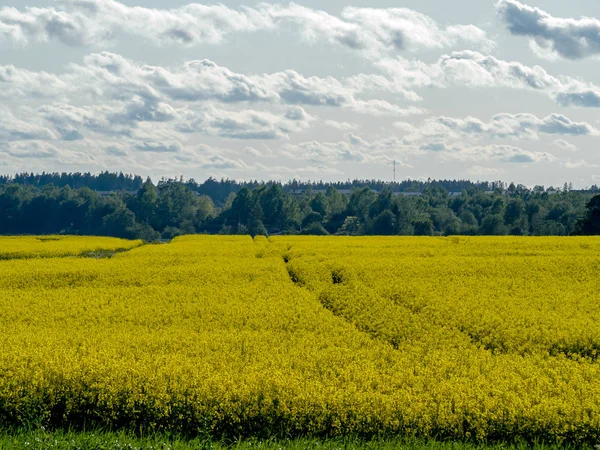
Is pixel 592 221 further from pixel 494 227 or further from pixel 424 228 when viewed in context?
pixel 424 228

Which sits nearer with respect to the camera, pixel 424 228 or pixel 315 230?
pixel 424 228

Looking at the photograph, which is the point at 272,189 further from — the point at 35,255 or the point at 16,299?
the point at 16,299

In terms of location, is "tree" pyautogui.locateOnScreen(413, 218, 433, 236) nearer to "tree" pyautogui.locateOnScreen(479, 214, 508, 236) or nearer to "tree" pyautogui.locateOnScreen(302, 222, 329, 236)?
"tree" pyautogui.locateOnScreen(479, 214, 508, 236)

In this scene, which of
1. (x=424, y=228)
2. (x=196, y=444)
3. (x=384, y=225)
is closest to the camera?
(x=196, y=444)

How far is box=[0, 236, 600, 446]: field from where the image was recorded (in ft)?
35.5

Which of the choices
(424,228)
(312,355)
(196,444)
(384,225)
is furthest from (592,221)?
(196,444)

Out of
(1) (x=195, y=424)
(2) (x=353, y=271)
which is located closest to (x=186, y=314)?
(1) (x=195, y=424)

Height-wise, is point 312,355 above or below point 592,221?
below

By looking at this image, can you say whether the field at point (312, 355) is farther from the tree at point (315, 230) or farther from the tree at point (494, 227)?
the tree at point (315, 230)

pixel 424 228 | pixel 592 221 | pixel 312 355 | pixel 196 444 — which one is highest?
pixel 592 221

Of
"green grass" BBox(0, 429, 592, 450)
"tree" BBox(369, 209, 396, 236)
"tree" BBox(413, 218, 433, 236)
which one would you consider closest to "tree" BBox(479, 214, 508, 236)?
"tree" BBox(413, 218, 433, 236)

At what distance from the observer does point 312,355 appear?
44.3 feet

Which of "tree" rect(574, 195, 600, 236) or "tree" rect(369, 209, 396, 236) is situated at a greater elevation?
"tree" rect(574, 195, 600, 236)

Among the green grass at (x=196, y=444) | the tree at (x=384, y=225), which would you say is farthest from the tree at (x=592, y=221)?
the green grass at (x=196, y=444)
